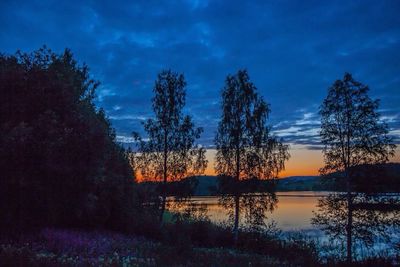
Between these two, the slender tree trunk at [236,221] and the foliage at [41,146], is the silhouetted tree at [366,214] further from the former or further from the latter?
the foliage at [41,146]

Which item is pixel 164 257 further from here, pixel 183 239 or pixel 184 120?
pixel 184 120

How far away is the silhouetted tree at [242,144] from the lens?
1083 inches

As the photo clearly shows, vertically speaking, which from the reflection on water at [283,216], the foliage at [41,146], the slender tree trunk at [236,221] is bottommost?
the reflection on water at [283,216]

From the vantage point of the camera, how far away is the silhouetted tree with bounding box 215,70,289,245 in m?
27.5

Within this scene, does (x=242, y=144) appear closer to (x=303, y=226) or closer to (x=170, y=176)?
(x=170, y=176)

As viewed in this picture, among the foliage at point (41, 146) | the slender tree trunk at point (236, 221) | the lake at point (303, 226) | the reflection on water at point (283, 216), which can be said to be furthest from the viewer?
the reflection on water at point (283, 216)

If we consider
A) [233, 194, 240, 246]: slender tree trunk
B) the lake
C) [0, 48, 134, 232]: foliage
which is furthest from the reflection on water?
[0, 48, 134, 232]: foliage

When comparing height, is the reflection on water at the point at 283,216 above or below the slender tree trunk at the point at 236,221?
below

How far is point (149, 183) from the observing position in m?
29.2

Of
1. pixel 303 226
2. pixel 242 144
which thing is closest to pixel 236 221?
pixel 242 144

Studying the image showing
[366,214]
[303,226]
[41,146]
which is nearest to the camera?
[41,146]

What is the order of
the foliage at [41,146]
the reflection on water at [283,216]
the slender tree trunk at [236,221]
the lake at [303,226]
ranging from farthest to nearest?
1. the reflection on water at [283,216]
2. the slender tree trunk at [236,221]
3. the lake at [303,226]
4. the foliage at [41,146]

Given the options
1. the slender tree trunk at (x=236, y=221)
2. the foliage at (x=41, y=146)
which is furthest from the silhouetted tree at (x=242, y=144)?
the foliage at (x=41, y=146)

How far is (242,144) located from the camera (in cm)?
2778
